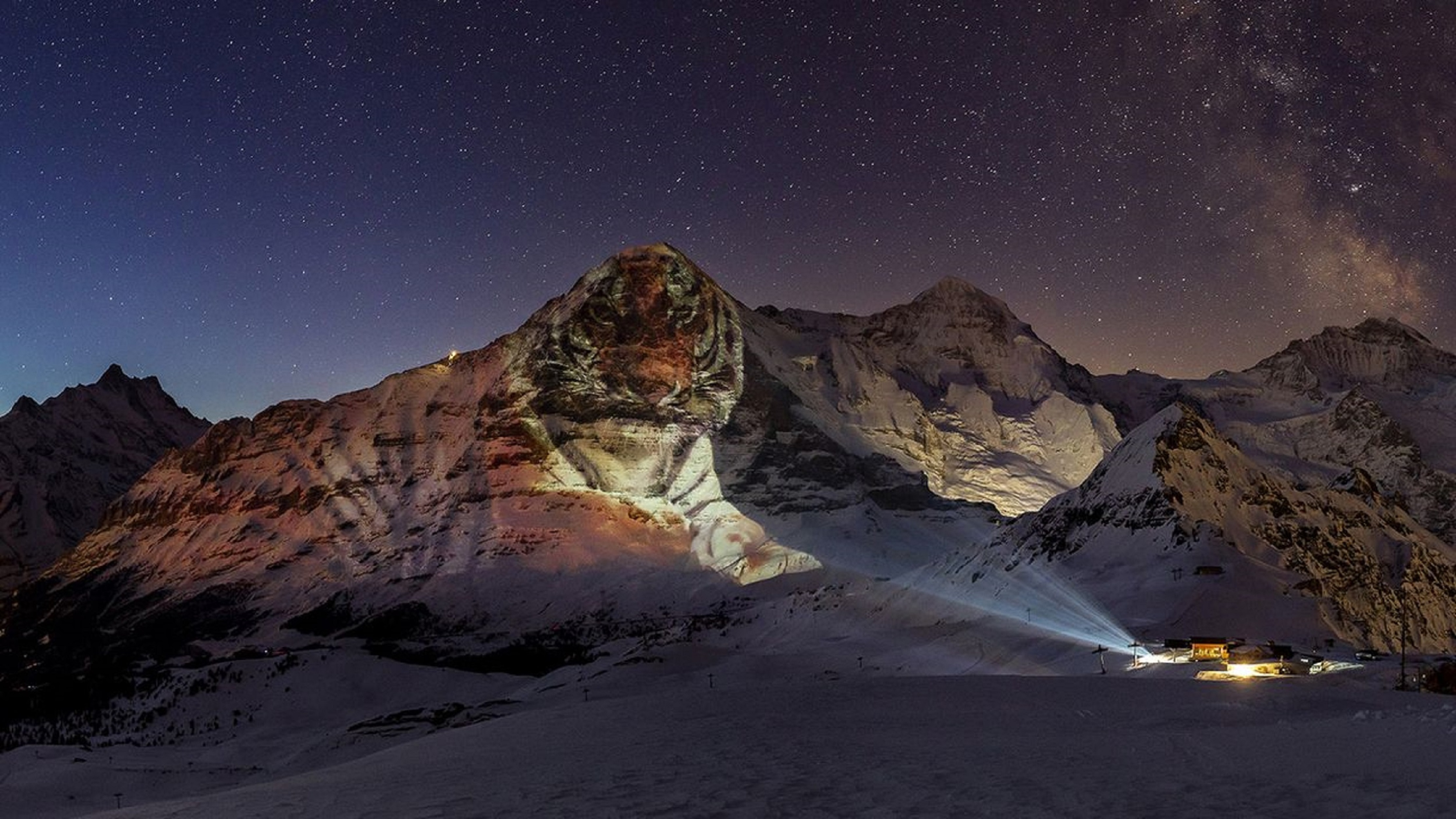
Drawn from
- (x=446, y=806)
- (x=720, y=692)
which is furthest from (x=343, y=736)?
(x=446, y=806)

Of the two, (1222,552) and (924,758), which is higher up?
(1222,552)

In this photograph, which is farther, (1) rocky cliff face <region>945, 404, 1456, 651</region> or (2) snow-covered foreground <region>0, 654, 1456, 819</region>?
(1) rocky cliff face <region>945, 404, 1456, 651</region>

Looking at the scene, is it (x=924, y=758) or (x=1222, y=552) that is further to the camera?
(x=1222, y=552)

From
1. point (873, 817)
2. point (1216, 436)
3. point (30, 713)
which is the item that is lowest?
point (30, 713)

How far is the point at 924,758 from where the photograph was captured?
69.5ft

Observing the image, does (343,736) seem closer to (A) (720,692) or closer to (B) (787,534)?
(A) (720,692)

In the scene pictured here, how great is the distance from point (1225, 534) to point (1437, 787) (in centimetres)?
7772

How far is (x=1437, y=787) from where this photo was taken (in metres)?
14.9

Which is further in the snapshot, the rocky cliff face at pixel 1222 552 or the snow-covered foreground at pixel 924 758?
the rocky cliff face at pixel 1222 552

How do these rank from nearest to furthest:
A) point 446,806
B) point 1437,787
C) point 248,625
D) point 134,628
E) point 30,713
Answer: point 1437,787, point 446,806, point 30,713, point 248,625, point 134,628

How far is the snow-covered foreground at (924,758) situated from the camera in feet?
52.1

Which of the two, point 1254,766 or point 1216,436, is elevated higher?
point 1216,436

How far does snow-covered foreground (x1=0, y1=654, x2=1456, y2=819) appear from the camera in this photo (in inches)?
625

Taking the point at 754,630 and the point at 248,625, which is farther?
the point at 248,625
